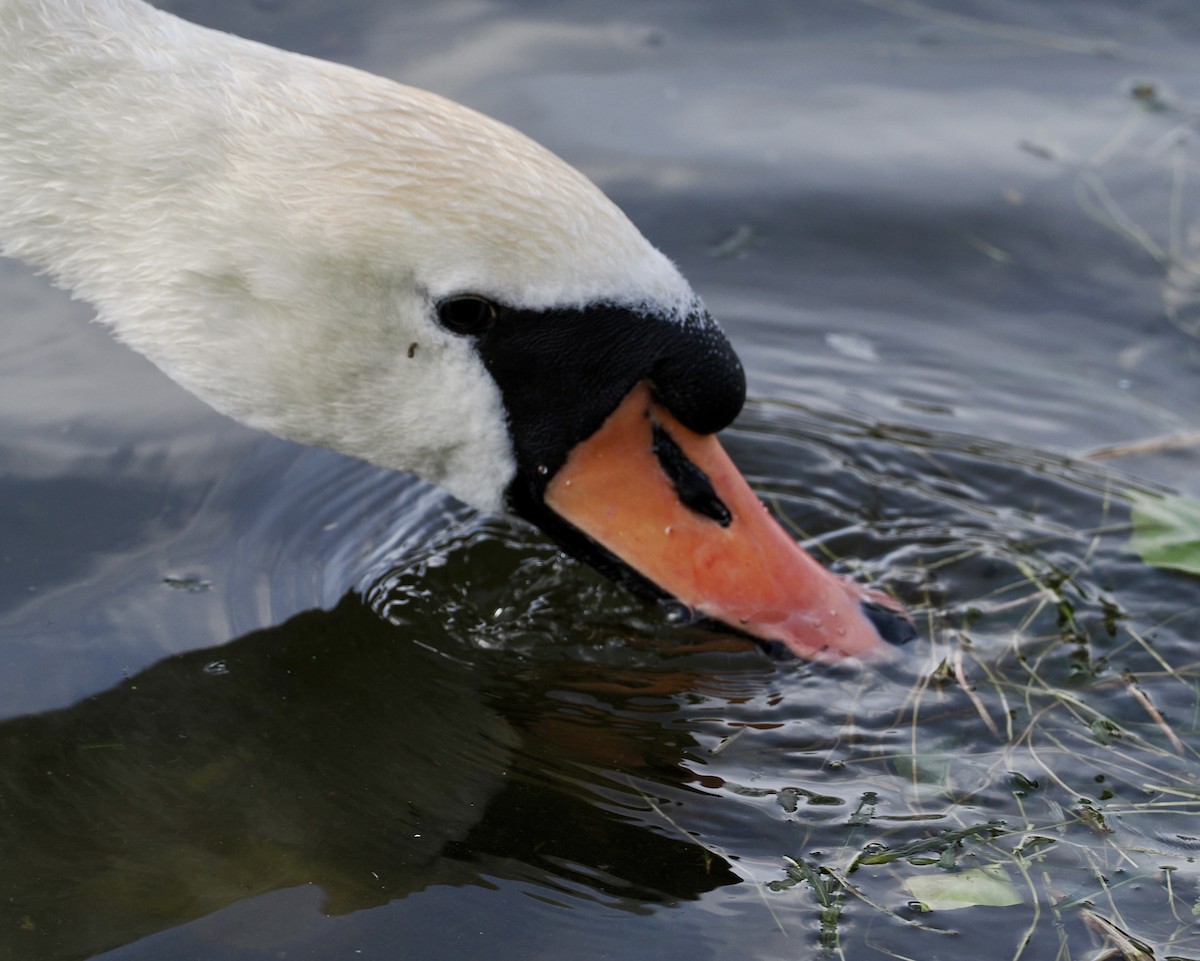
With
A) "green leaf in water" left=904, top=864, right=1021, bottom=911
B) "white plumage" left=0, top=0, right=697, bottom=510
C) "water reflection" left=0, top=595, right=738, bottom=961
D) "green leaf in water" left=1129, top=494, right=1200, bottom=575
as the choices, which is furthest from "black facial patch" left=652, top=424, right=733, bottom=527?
"green leaf in water" left=1129, top=494, right=1200, bottom=575

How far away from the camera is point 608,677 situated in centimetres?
486

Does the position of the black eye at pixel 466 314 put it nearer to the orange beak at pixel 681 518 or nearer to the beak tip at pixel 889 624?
the orange beak at pixel 681 518

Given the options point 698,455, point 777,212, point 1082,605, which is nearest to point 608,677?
point 698,455

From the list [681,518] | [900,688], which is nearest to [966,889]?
[900,688]

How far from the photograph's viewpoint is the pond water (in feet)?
12.9

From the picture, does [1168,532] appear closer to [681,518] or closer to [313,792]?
[681,518]

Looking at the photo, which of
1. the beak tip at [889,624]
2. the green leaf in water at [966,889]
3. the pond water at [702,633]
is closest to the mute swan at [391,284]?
the beak tip at [889,624]

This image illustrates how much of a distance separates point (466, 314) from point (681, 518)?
2.69 ft

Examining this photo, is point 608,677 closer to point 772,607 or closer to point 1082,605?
point 772,607

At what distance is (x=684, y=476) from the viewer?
4.36 m

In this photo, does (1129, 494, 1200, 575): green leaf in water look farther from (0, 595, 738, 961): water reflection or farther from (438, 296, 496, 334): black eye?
(438, 296, 496, 334): black eye

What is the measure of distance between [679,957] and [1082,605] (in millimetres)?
2074

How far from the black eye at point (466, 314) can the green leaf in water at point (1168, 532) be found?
8.34 feet

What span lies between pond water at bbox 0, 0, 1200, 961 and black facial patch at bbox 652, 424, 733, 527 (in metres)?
0.60
